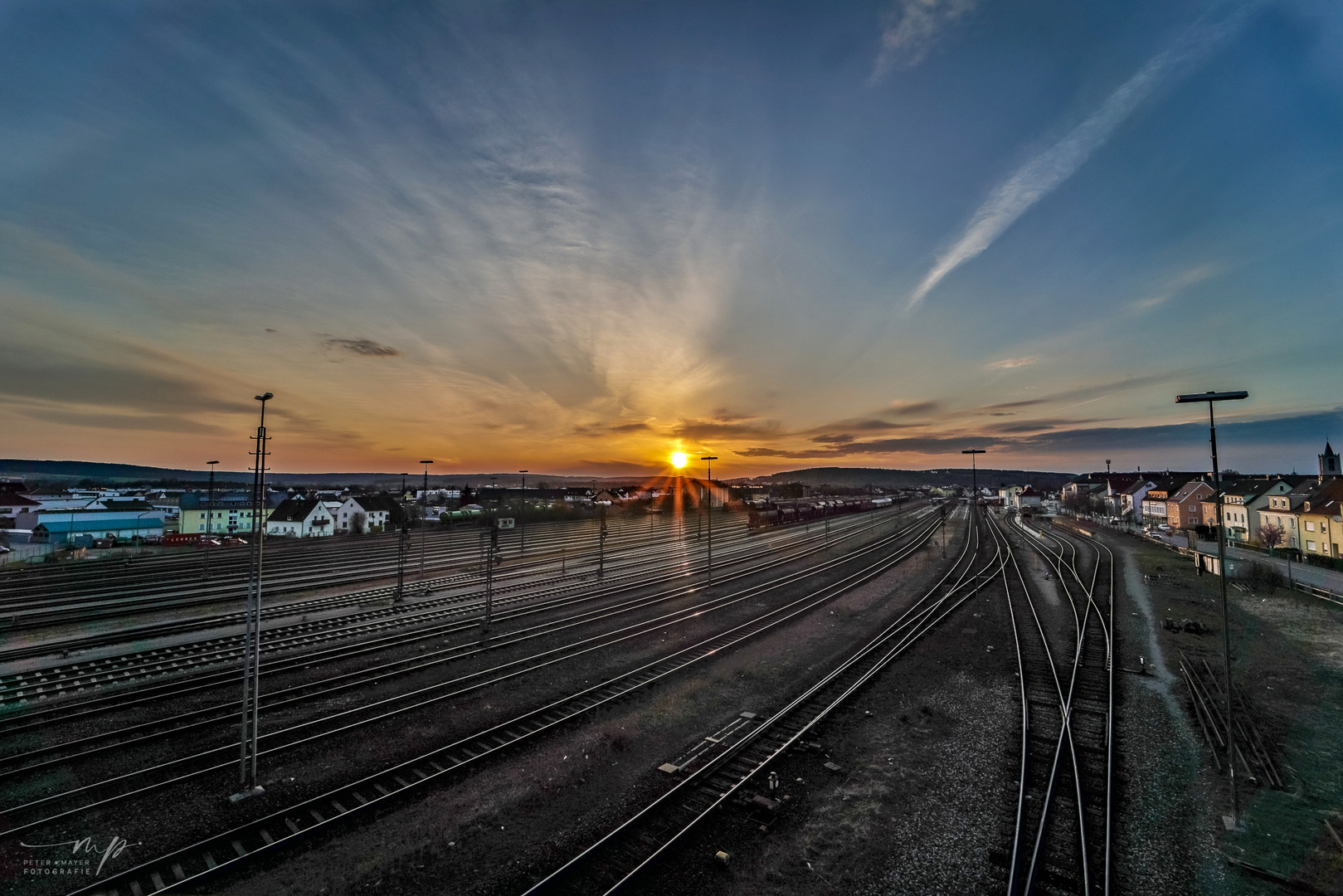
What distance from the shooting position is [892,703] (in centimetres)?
1847

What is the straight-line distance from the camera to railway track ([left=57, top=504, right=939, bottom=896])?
1032 centimetres

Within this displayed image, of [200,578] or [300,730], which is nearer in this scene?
[300,730]

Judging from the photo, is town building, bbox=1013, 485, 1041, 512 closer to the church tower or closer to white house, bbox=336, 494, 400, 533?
the church tower

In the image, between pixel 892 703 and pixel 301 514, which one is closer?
pixel 892 703

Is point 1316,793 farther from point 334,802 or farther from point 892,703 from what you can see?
point 334,802

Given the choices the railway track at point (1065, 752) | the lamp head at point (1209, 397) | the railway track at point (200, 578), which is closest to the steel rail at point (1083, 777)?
the railway track at point (1065, 752)

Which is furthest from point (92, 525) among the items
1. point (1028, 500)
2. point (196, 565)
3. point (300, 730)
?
point (1028, 500)

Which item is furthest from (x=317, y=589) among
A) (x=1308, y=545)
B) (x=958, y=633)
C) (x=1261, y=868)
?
(x=1308, y=545)

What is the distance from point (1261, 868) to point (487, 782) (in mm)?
16679

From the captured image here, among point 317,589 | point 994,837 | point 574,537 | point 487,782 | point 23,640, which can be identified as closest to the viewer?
point 994,837

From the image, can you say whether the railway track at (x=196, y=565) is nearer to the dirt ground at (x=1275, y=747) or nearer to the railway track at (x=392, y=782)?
the railway track at (x=392, y=782)

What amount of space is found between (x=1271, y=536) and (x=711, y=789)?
77.3 m

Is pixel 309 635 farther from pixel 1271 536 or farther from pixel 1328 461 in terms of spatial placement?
pixel 1328 461

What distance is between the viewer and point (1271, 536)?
57.2m
